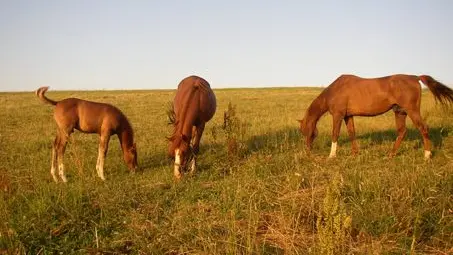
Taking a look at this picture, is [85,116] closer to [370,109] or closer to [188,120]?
[188,120]

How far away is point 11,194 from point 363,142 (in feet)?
29.8

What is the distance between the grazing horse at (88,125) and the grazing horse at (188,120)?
1064 millimetres

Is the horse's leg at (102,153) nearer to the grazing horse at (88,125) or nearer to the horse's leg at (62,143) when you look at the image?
the grazing horse at (88,125)

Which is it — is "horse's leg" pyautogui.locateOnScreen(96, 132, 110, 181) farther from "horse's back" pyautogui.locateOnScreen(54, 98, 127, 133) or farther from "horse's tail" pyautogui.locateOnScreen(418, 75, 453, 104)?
"horse's tail" pyautogui.locateOnScreen(418, 75, 453, 104)

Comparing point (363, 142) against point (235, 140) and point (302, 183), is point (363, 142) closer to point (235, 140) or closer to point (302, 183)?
point (235, 140)

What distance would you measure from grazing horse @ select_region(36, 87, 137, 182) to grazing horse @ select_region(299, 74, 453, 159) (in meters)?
4.85

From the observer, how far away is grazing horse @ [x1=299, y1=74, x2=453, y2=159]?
895 centimetres

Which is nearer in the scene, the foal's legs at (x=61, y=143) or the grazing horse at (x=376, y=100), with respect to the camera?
the foal's legs at (x=61, y=143)

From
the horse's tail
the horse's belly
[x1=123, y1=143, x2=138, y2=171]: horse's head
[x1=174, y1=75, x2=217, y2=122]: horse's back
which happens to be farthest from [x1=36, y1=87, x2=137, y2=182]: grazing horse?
the horse's tail

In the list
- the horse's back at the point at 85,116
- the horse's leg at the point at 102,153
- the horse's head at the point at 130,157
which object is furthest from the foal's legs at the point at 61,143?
the horse's head at the point at 130,157

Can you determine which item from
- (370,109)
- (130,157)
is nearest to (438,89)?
(370,109)

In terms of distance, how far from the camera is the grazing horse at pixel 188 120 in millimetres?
7500

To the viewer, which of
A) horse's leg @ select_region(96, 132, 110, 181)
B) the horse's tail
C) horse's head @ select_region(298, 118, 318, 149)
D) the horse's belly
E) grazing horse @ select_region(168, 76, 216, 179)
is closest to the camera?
grazing horse @ select_region(168, 76, 216, 179)

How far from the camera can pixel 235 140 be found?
28.6 ft
